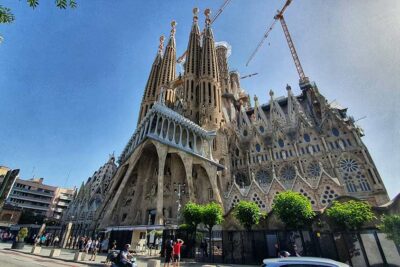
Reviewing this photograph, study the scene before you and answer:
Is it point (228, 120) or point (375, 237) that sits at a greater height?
point (228, 120)

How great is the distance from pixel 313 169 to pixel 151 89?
38.5m

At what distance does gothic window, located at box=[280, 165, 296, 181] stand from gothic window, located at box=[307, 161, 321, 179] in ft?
6.57

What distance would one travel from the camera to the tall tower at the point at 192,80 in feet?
131

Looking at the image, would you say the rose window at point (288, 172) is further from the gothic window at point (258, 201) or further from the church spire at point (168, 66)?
the church spire at point (168, 66)

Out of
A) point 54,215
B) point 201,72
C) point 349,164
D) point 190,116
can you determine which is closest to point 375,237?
point 349,164

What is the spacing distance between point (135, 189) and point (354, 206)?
27701 millimetres

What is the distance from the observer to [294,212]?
43.1 ft

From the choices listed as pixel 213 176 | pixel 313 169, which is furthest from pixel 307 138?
pixel 213 176

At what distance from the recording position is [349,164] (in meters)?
27.3

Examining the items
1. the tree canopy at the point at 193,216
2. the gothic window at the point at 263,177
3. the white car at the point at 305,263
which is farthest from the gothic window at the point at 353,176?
the white car at the point at 305,263

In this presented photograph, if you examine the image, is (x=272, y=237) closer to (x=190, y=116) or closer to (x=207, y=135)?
(x=207, y=135)

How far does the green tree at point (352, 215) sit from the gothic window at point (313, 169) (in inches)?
697

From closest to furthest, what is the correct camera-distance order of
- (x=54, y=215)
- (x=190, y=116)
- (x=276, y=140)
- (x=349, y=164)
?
1. (x=349, y=164)
2. (x=276, y=140)
3. (x=190, y=116)
4. (x=54, y=215)

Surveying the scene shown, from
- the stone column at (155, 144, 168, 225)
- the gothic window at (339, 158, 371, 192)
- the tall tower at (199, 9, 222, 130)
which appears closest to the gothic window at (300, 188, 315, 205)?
the gothic window at (339, 158, 371, 192)
